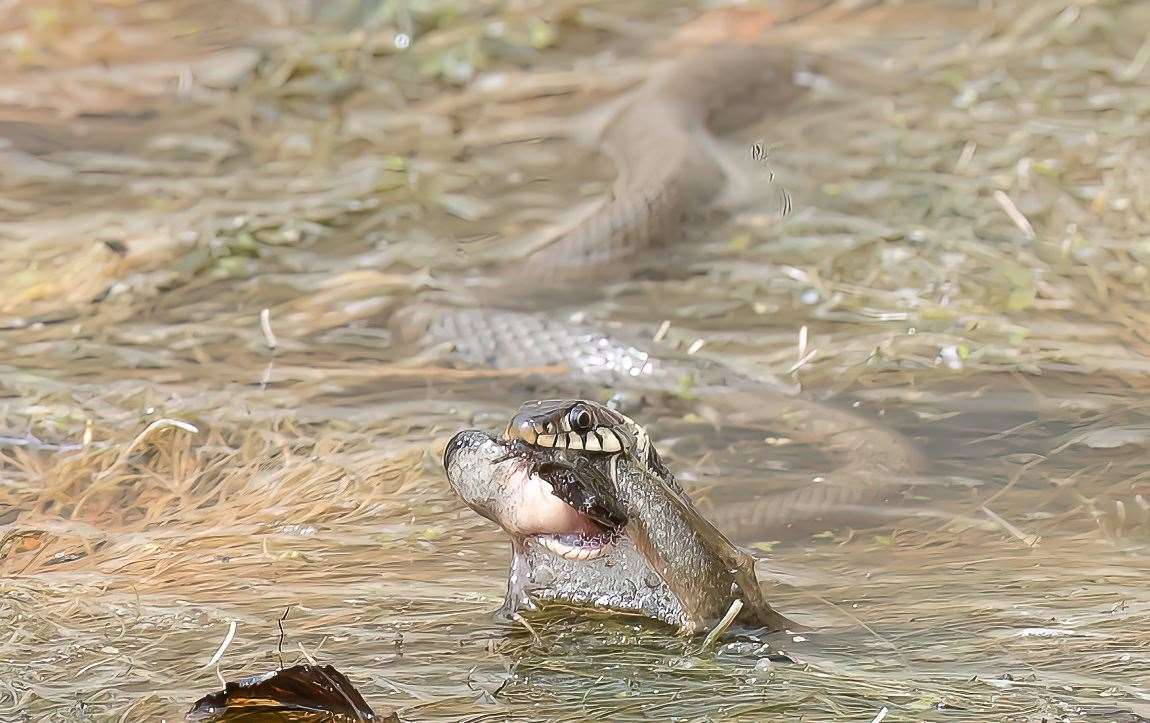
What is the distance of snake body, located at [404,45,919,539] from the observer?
3.84 meters

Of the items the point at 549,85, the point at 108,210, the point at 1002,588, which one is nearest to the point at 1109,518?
the point at 1002,588

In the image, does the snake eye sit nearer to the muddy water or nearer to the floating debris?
the muddy water

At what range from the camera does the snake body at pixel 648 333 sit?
384 centimetres

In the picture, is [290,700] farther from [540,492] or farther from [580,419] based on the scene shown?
[580,419]

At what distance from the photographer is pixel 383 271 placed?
18.6ft

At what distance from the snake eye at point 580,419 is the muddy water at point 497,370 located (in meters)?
0.38

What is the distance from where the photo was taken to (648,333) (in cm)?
516

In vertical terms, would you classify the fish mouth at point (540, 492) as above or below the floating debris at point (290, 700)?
above

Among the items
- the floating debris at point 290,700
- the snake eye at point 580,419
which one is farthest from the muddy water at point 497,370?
the snake eye at point 580,419

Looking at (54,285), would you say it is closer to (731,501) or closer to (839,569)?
(731,501)

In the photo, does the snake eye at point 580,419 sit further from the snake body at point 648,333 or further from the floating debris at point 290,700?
the snake body at point 648,333

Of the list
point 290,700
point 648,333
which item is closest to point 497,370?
point 648,333

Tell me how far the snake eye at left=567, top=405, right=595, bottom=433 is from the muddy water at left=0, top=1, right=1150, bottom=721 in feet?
1.26

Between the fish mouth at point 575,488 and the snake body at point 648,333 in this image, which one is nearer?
the fish mouth at point 575,488
